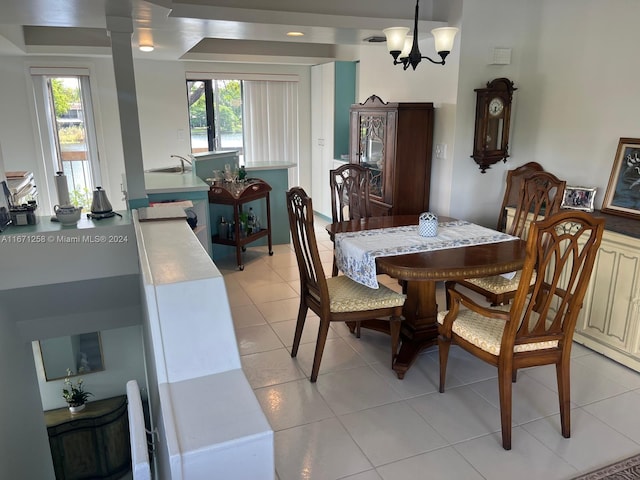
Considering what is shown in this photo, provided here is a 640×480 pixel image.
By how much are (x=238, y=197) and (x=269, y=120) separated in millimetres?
2277

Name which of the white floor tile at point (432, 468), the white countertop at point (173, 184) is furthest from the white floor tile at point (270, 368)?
the white countertop at point (173, 184)

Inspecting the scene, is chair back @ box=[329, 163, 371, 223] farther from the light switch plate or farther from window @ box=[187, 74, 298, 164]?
window @ box=[187, 74, 298, 164]

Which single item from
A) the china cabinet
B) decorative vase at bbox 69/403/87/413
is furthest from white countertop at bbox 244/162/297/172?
decorative vase at bbox 69/403/87/413

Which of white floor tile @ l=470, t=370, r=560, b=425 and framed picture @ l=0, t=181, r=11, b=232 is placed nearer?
white floor tile @ l=470, t=370, r=560, b=425

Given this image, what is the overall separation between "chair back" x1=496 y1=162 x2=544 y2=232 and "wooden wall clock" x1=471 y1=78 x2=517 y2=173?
15 cm

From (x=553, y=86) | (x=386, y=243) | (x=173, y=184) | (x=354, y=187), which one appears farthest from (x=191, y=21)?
(x=553, y=86)

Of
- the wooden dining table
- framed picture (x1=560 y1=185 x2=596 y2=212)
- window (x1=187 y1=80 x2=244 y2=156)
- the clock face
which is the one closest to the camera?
the wooden dining table

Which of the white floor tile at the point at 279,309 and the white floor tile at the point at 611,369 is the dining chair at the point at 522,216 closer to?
the white floor tile at the point at 611,369

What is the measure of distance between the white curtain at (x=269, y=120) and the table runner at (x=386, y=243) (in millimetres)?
3620

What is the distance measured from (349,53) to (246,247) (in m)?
2.68

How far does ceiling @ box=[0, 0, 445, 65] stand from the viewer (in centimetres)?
263

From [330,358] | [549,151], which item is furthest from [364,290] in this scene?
[549,151]

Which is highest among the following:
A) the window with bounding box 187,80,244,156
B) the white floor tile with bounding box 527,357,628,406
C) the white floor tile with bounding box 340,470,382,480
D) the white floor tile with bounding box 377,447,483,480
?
the window with bounding box 187,80,244,156

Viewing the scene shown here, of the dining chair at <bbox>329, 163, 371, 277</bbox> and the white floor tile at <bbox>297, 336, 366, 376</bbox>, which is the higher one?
the dining chair at <bbox>329, 163, 371, 277</bbox>
